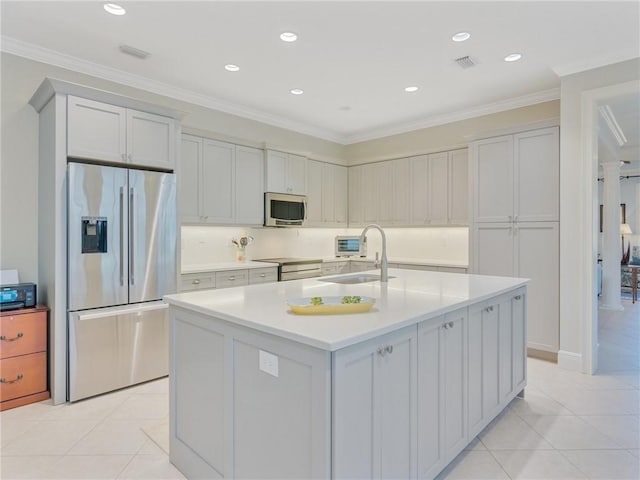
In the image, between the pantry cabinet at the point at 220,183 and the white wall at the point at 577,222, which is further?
the pantry cabinet at the point at 220,183

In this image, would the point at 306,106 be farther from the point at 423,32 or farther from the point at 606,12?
the point at 606,12

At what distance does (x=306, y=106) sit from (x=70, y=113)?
2.65 metres

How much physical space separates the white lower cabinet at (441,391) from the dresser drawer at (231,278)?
2.76 meters

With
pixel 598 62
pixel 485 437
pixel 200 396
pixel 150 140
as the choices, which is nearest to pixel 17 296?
pixel 150 140

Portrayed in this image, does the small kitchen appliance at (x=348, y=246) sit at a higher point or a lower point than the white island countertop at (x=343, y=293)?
higher

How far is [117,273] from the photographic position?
10.4ft

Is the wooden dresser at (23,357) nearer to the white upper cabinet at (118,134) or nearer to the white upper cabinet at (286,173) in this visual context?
the white upper cabinet at (118,134)

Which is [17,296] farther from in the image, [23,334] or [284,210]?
[284,210]

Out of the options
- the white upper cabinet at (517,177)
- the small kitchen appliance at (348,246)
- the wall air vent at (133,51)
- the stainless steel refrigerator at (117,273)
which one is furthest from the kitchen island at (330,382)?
the wall air vent at (133,51)

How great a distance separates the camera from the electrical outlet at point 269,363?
1.58 metres

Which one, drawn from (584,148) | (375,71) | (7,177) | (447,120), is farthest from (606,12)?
(7,177)


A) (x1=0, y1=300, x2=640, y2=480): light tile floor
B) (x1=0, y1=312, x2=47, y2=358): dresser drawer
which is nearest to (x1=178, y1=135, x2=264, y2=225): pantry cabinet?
(x1=0, y1=312, x2=47, y2=358): dresser drawer

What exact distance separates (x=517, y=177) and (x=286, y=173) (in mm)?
2831

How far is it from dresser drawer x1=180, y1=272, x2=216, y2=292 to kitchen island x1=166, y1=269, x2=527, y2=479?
1629 mm
